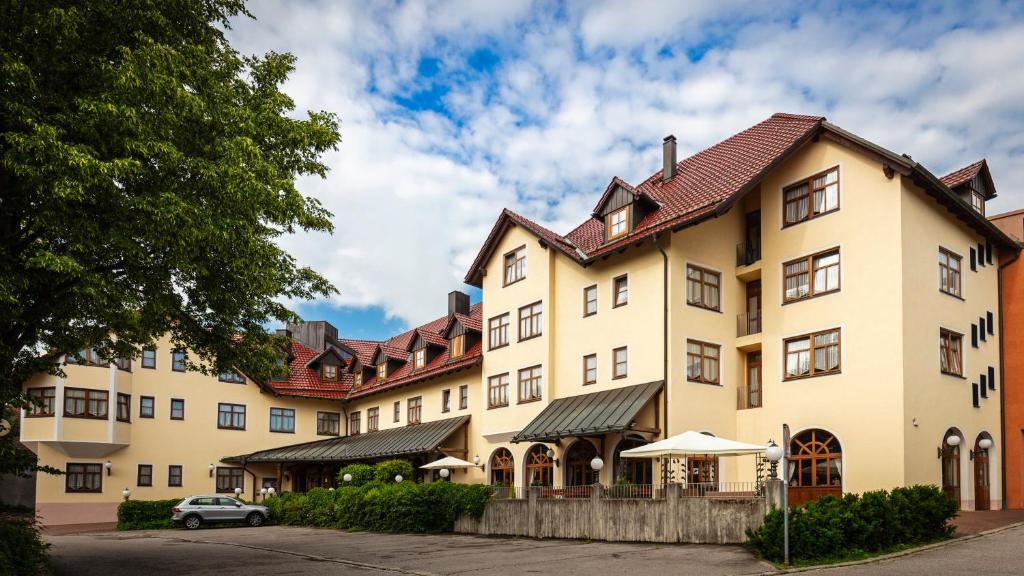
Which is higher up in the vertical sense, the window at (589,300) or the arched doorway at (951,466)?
the window at (589,300)

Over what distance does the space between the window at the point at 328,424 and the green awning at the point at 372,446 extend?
51.6 inches

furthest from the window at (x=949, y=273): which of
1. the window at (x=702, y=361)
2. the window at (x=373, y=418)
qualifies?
the window at (x=373, y=418)

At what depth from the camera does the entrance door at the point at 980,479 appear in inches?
1024

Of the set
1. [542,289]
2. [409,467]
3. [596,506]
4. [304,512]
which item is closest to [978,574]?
[596,506]

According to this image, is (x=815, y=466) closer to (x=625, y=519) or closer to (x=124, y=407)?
(x=625, y=519)

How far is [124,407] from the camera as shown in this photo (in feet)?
135

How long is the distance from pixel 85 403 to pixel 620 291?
24608 mm

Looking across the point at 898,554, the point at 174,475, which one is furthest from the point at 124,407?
the point at 898,554

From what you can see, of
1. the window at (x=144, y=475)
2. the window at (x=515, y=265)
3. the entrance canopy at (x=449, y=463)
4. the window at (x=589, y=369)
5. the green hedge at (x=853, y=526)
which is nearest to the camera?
the green hedge at (x=853, y=526)

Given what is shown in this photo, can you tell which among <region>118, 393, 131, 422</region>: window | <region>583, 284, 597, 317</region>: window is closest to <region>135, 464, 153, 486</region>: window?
<region>118, 393, 131, 422</region>: window

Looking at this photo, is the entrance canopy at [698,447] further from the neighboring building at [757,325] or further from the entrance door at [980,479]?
the entrance door at [980,479]

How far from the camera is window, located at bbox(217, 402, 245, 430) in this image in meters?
44.7

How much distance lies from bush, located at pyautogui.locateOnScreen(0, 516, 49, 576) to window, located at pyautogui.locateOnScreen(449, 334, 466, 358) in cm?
2332

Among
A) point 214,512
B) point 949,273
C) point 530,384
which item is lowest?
point 214,512
